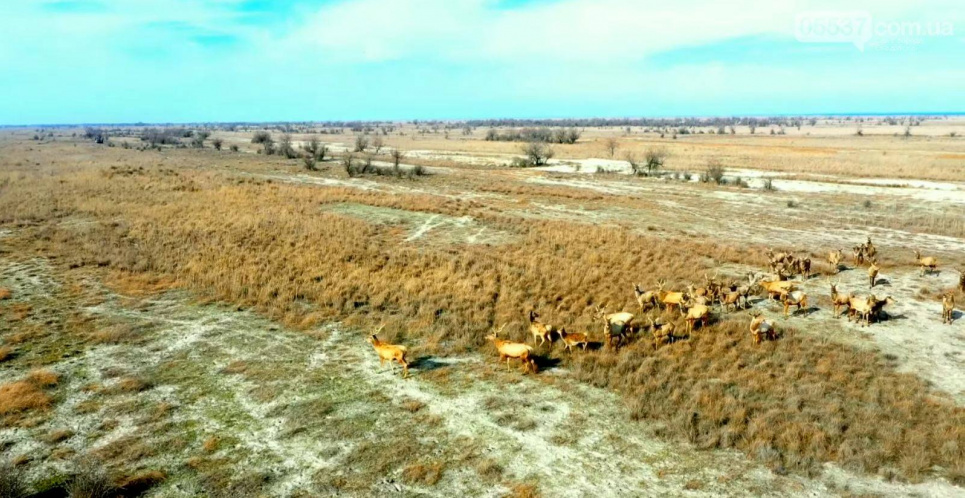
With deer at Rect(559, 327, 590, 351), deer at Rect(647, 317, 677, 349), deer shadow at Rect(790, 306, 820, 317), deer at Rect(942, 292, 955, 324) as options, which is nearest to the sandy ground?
deer at Rect(559, 327, 590, 351)

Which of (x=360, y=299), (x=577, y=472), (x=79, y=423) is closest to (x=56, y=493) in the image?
(x=79, y=423)

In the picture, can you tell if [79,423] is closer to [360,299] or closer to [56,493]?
[56,493]

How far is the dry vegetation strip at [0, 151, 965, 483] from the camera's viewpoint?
914cm

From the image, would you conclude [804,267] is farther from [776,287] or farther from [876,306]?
[876,306]

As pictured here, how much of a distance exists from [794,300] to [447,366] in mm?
9792

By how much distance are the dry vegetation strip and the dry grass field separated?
8 centimetres

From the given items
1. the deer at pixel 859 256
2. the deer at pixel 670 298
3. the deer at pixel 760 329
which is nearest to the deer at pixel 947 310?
the deer at pixel 760 329

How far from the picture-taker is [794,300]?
48.2 feet

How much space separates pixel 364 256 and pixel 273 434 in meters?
11.5

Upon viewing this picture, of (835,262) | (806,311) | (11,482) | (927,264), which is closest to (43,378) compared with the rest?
(11,482)

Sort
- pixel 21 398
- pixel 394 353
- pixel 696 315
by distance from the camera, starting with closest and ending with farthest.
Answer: pixel 21 398
pixel 394 353
pixel 696 315

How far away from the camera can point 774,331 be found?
13070mm

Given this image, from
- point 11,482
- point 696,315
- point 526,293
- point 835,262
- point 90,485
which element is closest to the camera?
point 90,485

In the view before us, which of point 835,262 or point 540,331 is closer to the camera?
point 540,331
